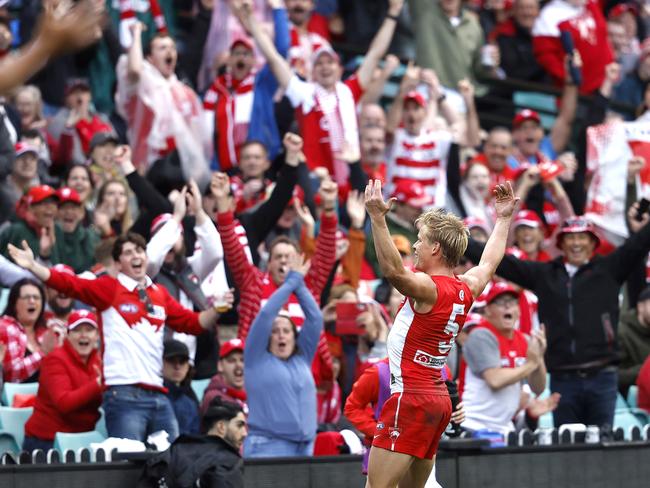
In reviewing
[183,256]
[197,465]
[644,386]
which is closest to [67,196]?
[183,256]

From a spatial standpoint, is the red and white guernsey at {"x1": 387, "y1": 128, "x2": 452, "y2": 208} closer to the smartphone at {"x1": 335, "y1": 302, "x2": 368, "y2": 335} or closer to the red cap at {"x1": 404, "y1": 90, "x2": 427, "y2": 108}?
the red cap at {"x1": 404, "y1": 90, "x2": 427, "y2": 108}

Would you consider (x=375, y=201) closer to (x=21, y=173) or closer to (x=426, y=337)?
(x=426, y=337)

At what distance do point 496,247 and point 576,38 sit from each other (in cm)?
942

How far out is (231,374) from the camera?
10148mm

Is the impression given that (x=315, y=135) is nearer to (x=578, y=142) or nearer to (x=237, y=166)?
(x=237, y=166)

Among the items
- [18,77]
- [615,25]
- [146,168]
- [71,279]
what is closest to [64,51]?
[18,77]

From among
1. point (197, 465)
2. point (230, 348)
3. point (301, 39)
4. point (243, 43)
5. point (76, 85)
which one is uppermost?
point (301, 39)

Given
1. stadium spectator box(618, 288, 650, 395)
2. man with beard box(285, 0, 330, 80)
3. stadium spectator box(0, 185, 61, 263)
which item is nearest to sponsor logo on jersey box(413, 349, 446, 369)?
stadium spectator box(618, 288, 650, 395)

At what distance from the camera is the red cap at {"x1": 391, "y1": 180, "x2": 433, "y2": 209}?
13.6 meters

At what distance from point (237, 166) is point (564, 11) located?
15.8ft

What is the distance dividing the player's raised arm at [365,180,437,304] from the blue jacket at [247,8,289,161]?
22.8 ft

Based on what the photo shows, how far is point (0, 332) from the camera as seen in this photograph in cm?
1002

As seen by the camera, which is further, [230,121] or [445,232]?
[230,121]

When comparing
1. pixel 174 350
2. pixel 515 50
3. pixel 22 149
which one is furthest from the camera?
pixel 515 50
